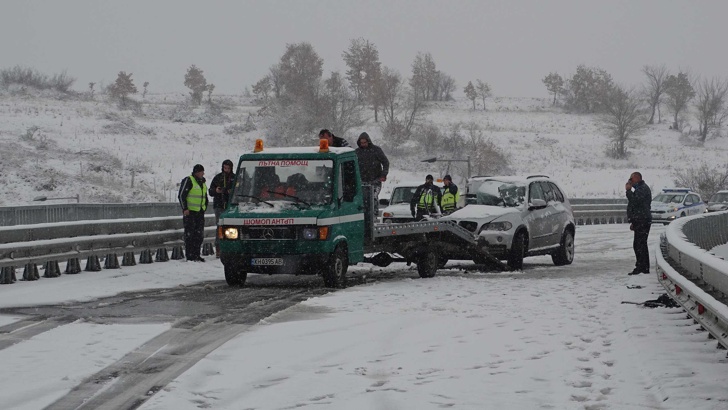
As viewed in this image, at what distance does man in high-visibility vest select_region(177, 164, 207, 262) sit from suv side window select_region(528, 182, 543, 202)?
6.05m

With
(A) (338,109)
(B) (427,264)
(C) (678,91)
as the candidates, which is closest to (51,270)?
(B) (427,264)

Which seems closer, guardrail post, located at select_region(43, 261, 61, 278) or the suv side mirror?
guardrail post, located at select_region(43, 261, 61, 278)

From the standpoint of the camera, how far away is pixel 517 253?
18188 mm

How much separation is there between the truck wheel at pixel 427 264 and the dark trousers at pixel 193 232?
14.6 ft

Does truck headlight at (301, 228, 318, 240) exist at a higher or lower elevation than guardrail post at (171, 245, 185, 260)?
higher

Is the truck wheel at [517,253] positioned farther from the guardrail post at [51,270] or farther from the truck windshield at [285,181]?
the guardrail post at [51,270]

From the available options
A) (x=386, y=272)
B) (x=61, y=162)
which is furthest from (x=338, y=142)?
(x=61, y=162)

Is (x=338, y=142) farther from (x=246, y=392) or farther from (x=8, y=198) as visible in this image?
(x=8, y=198)

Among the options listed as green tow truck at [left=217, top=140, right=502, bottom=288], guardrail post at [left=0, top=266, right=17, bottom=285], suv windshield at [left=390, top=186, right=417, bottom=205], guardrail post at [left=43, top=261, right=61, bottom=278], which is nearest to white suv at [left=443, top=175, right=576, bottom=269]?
green tow truck at [left=217, top=140, right=502, bottom=288]

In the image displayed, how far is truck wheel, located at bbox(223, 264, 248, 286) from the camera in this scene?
1429 centimetres

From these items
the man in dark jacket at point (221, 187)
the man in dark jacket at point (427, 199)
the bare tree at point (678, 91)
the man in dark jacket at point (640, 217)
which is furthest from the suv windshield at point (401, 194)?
the bare tree at point (678, 91)

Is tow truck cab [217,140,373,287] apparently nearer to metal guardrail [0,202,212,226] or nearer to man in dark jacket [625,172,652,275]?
man in dark jacket [625,172,652,275]

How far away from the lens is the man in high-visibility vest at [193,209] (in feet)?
60.6

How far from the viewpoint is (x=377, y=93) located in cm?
10012
